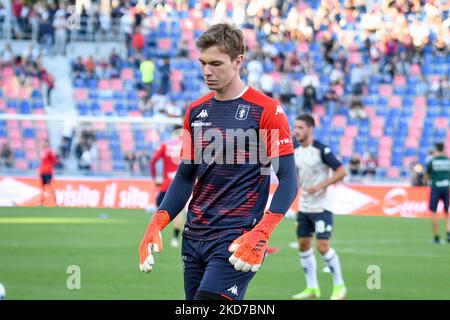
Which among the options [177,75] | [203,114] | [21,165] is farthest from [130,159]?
[203,114]

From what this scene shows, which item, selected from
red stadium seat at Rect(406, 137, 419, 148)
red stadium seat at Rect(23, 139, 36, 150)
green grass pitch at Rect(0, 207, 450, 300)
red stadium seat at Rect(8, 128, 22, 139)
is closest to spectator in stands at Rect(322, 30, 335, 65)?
red stadium seat at Rect(406, 137, 419, 148)

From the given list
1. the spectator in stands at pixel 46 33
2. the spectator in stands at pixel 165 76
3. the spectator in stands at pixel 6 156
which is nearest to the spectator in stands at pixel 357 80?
the spectator in stands at pixel 165 76

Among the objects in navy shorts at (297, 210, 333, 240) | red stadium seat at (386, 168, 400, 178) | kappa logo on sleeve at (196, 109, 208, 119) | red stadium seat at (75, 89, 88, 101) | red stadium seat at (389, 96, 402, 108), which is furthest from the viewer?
red stadium seat at (389, 96, 402, 108)

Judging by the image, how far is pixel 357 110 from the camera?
36656mm

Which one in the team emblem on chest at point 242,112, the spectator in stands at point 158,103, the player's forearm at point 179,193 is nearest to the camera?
the team emblem on chest at point 242,112

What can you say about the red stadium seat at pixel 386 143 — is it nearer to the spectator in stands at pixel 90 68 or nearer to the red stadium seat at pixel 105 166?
the red stadium seat at pixel 105 166

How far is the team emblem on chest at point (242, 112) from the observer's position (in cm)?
636

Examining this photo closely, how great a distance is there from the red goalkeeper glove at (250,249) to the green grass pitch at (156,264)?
639 centimetres

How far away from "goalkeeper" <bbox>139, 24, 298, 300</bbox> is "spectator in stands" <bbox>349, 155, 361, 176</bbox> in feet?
87.2

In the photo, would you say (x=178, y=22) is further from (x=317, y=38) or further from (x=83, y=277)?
(x=83, y=277)

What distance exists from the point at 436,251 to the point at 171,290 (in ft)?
27.0

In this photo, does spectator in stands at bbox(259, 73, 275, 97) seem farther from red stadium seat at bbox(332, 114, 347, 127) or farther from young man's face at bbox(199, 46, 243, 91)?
young man's face at bbox(199, 46, 243, 91)

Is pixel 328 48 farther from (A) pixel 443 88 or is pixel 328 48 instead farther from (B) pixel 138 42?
(B) pixel 138 42

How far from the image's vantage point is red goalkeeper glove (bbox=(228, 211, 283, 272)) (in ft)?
20.0
